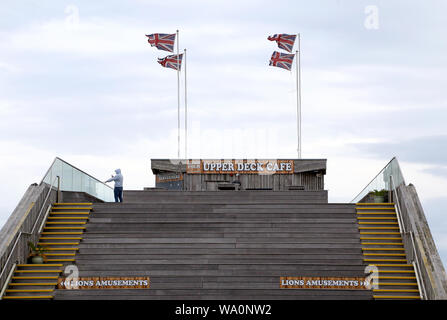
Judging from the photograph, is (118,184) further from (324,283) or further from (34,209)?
(324,283)

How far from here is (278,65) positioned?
35.4 metres

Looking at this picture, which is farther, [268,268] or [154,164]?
[154,164]

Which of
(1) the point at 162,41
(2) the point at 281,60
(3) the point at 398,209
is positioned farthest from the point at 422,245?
(1) the point at 162,41

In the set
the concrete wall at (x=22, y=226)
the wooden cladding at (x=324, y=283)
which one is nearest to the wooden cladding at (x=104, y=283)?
the concrete wall at (x=22, y=226)

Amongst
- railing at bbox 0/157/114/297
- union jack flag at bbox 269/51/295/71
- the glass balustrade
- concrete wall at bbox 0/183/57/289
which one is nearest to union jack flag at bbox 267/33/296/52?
union jack flag at bbox 269/51/295/71

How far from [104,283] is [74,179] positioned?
817 cm

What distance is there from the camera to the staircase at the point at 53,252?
2100 centimetres

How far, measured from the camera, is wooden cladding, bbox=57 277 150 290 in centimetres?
2105

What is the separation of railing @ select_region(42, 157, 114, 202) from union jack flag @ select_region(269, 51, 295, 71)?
34.7 ft

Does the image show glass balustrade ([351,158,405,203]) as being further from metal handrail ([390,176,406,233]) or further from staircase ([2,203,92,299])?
staircase ([2,203,92,299])
